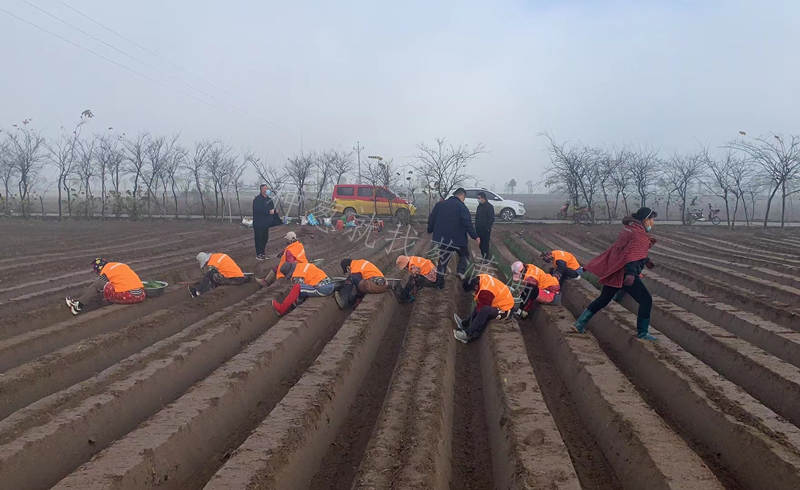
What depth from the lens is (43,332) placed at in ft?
18.8

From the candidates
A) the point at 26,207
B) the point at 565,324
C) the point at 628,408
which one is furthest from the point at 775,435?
the point at 26,207

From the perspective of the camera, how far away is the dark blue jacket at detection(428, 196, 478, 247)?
818cm

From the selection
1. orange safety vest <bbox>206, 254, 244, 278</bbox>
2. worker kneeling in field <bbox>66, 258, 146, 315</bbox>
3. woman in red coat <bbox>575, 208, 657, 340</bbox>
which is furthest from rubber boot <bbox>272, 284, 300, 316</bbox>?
woman in red coat <bbox>575, 208, 657, 340</bbox>

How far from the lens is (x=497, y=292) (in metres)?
6.13

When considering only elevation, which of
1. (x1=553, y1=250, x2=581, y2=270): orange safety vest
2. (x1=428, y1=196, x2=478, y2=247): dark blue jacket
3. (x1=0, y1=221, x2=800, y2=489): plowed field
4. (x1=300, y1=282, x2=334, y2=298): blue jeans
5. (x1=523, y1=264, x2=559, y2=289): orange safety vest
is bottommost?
(x1=0, y1=221, x2=800, y2=489): plowed field

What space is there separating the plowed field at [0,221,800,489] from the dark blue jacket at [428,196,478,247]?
38.5 inches

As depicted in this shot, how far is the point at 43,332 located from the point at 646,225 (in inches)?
257

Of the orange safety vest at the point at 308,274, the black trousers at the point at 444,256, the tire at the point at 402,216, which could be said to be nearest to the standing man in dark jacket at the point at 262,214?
the orange safety vest at the point at 308,274

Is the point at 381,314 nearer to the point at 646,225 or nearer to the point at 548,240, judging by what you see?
the point at 646,225

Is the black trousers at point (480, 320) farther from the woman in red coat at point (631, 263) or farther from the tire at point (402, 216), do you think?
the tire at point (402, 216)

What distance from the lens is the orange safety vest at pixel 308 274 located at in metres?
7.32

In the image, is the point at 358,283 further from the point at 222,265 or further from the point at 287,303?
the point at 222,265

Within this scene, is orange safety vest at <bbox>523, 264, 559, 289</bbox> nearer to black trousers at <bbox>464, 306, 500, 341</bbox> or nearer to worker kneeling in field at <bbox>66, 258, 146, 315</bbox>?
black trousers at <bbox>464, 306, 500, 341</bbox>

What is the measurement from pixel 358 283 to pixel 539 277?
99.3 inches
